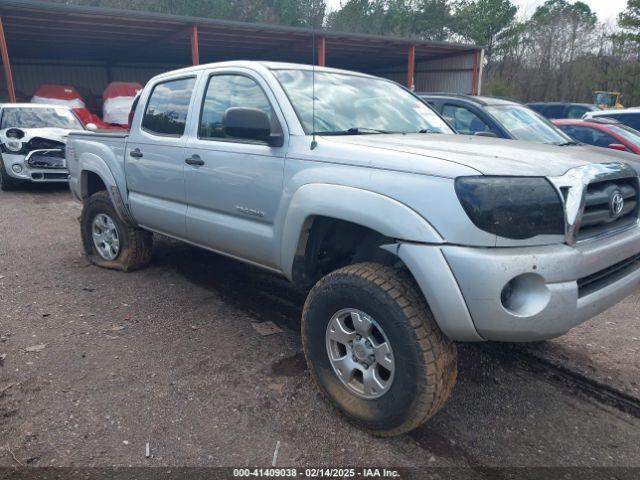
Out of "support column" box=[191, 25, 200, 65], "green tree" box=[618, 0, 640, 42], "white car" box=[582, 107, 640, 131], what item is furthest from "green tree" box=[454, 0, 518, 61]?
"white car" box=[582, 107, 640, 131]

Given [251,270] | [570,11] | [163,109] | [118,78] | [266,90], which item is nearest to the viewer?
[266,90]

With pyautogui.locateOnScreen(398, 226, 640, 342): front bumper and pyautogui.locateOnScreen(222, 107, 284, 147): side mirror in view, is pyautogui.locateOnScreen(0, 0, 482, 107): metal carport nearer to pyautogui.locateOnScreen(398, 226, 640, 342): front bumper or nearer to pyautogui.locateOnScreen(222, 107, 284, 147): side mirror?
pyautogui.locateOnScreen(222, 107, 284, 147): side mirror

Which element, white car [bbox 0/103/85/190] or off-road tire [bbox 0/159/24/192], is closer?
white car [bbox 0/103/85/190]

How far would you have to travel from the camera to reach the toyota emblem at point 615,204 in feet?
8.76

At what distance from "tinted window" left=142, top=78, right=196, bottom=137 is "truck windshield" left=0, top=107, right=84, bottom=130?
291 inches

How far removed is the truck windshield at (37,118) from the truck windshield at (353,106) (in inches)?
354

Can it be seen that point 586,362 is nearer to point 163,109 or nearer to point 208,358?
point 208,358

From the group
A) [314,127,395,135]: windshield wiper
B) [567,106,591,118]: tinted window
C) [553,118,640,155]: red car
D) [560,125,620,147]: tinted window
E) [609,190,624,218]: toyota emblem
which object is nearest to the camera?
[609,190,624,218]: toyota emblem

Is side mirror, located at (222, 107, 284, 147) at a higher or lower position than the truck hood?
higher

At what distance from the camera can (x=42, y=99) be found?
17672 mm

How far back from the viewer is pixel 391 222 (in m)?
2.52

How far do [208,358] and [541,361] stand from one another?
2.29 meters

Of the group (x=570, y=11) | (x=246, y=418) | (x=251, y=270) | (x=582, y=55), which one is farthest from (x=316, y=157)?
(x=570, y=11)

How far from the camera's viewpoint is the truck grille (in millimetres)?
2561
